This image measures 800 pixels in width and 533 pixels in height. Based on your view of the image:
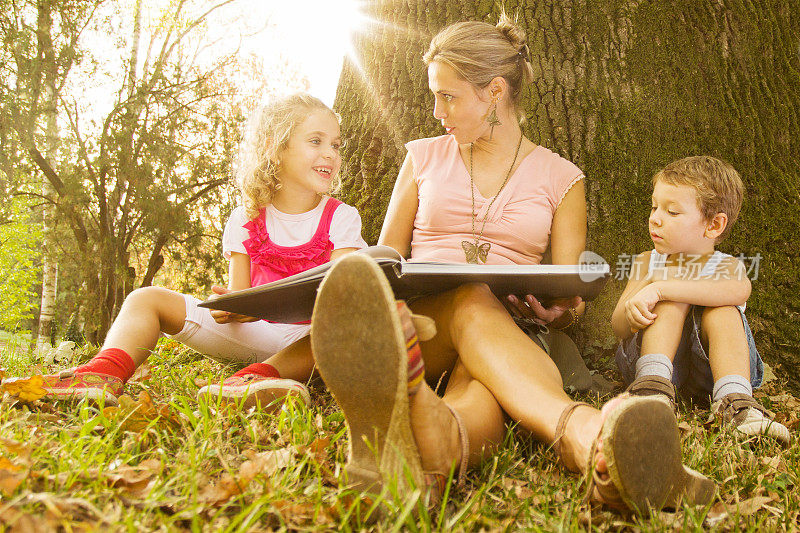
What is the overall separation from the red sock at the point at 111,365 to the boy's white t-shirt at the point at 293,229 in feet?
2.47

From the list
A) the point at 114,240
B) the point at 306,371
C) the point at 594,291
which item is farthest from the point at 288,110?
the point at 114,240

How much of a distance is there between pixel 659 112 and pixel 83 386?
2804mm

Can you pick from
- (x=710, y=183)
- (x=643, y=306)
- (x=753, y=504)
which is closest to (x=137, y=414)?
(x=753, y=504)

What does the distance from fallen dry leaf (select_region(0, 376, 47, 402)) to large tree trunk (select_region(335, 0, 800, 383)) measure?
82.6 inches

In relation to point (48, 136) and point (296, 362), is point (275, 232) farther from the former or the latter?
point (48, 136)

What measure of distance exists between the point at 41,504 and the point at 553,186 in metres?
2.14

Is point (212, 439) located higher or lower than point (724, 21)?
lower

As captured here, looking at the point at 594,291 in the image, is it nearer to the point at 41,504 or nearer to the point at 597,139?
the point at 597,139

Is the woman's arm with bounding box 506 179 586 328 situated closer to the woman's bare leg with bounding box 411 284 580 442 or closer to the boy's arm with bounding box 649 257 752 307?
the boy's arm with bounding box 649 257 752 307

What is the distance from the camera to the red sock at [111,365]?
2.00m

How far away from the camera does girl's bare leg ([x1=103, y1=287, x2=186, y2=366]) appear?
7.20 ft

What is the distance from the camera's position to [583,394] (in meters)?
2.50

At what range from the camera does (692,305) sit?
2.43 meters

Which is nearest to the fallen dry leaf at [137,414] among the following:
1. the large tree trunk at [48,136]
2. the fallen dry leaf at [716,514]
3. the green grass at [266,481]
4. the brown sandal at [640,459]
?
the green grass at [266,481]
